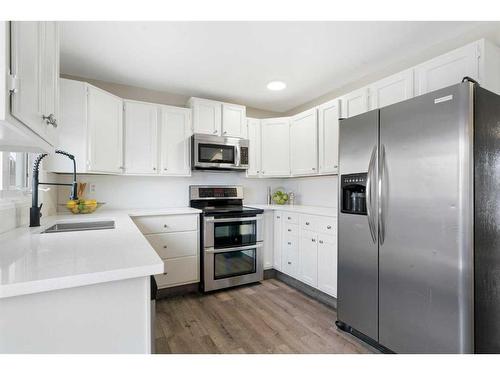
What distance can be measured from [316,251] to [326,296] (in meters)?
0.44

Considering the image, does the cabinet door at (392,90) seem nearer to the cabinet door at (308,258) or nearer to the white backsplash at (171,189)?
the white backsplash at (171,189)

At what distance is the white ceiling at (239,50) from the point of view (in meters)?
1.98

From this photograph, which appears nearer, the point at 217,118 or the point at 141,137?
the point at 141,137

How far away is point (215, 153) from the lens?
315 cm

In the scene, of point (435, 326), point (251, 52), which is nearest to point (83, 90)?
point (251, 52)

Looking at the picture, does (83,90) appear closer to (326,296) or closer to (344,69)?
(344,69)

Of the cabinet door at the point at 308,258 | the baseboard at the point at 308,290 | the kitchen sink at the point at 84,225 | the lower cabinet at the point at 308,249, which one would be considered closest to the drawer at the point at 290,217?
the lower cabinet at the point at 308,249

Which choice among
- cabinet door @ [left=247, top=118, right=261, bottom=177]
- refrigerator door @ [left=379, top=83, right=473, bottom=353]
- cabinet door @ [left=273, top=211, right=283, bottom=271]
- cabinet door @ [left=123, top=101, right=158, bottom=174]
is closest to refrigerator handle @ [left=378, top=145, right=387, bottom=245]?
refrigerator door @ [left=379, top=83, right=473, bottom=353]

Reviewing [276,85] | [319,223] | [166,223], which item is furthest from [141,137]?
[319,223]

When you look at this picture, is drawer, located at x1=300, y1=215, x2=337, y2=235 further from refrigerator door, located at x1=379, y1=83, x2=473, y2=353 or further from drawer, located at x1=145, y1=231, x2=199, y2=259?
drawer, located at x1=145, y1=231, x2=199, y2=259

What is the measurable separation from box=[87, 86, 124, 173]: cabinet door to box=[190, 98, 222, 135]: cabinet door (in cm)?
83

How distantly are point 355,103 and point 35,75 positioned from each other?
2418 millimetres

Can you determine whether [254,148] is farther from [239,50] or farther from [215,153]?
[239,50]

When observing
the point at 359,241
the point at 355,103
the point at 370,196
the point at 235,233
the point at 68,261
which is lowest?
the point at 235,233
